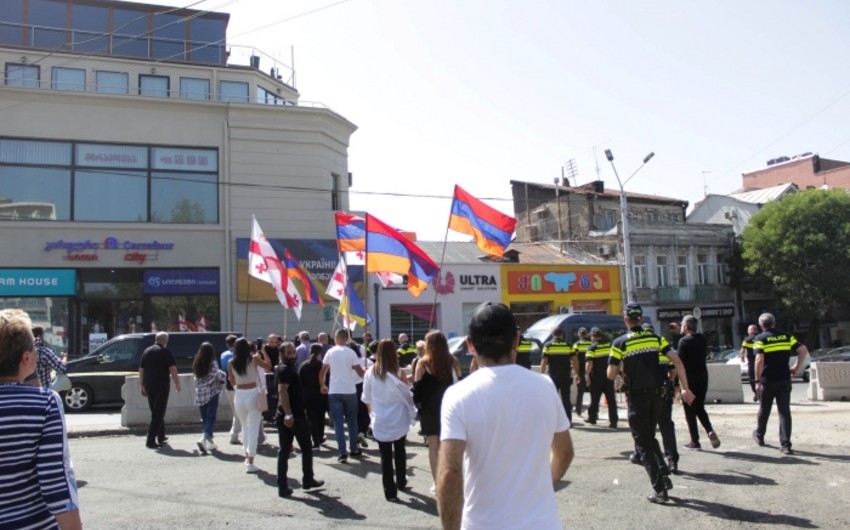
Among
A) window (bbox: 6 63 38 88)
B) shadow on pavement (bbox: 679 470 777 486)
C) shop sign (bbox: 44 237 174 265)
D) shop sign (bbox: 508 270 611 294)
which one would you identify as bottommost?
shadow on pavement (bbox: 679 470 777 486)

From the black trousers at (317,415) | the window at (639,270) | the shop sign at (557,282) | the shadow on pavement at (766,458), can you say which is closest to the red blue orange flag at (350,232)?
the black trousers at (317,415)

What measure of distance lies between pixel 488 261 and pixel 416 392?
2996 centimetres

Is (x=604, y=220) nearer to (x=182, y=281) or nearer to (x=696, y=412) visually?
(x=182, y=281)

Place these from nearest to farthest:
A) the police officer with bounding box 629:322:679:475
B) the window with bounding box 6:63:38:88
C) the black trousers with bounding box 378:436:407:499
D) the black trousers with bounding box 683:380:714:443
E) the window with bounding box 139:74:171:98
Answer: the black trousers with bounding box 378:436:407:499 < the police officer with bounding box 629:322:679:475 < the black trousers with bounding box 683:380:714:443 < the window with bounding box 6:63:38:88 < the window with bounding box 139:74:171:98

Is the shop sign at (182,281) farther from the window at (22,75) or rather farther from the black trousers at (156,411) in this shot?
the black trousers at (156,411)

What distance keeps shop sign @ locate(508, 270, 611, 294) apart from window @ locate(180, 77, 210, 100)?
16.8 meters

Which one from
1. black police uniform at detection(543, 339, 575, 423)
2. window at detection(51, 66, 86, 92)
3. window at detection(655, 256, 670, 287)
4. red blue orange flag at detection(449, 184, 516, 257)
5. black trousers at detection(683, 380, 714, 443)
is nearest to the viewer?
black trousers at detection(683, 380, 714, 443)

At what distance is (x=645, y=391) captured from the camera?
305 inches

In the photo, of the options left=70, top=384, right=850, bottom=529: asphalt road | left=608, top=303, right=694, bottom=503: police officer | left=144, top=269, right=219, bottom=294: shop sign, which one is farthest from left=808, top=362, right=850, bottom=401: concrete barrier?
left=144, top=269, right=219, bottom=294: shop sign

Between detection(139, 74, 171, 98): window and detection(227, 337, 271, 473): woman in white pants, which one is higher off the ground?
detection(139, 74, 171, 98): window

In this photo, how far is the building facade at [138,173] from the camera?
973 inches

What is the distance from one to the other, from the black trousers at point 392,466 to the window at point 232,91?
77.4 ft

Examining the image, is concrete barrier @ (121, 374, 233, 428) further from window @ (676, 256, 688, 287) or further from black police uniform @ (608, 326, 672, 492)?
window @ (676, 256, 688, 287)

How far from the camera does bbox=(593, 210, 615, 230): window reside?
4575 cm
